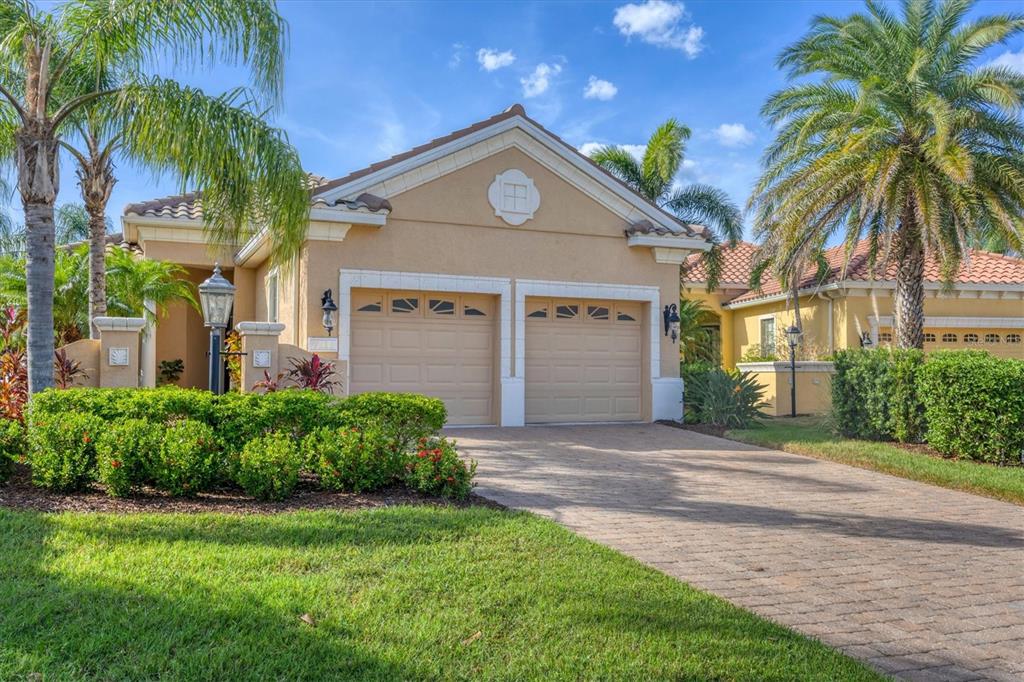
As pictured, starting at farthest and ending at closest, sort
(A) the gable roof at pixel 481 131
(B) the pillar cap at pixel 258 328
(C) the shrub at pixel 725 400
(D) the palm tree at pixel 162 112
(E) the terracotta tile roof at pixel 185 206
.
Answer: (C) the shrub at pixel 725 400 < (A) the gable roof at pixel 481 131 < (E) the terracotta tile roof at pixel 185 206 < (B) the pillar cap at pixel 258 328 < (D) the palm tree at pixel 162 112

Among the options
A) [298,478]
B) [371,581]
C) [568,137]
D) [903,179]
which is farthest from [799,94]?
[371,581]

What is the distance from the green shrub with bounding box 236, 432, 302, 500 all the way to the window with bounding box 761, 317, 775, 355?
18924mm

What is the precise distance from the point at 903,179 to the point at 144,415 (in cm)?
1254

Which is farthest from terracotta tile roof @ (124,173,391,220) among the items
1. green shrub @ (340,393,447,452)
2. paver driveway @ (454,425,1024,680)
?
green shrub @ (340,393,447,452)

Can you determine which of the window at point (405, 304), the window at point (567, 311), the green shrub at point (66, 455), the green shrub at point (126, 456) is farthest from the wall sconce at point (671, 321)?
the green shrub at point (66, 455)

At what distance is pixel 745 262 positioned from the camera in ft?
85.8

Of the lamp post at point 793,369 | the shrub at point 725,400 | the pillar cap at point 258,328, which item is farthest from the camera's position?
the lamp post at point 793,369

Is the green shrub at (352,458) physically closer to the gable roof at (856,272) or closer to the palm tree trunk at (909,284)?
the palm tree trunk at (909,284)

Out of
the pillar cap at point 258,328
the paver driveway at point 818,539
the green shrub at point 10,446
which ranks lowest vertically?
the paver driveway at point 818,539

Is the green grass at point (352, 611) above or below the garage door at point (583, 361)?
below

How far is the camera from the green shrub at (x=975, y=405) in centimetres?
987

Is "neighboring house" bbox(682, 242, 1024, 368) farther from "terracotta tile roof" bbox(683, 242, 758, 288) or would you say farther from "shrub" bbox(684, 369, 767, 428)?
"shrub" bbox(684, 369, 767, 428)

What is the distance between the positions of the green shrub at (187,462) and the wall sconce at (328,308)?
Answer: 5702mm

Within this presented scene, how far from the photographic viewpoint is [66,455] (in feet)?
21.6
